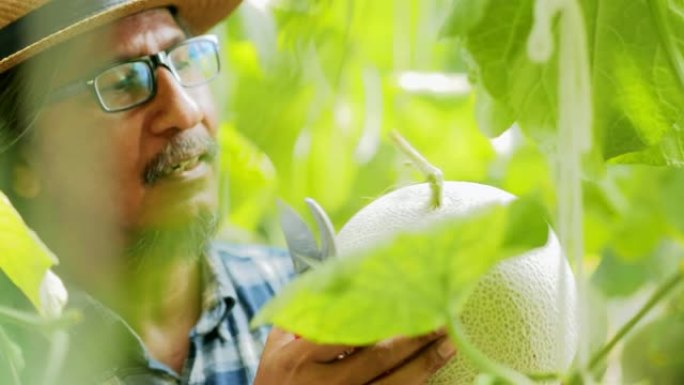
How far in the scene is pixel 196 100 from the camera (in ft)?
4.12

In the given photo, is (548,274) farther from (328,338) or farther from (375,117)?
(375,117)

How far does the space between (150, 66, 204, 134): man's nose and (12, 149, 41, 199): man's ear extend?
0.16 m

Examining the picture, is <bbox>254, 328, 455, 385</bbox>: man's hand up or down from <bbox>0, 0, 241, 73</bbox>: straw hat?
down

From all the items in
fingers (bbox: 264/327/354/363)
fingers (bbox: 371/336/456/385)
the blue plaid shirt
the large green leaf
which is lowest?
the blue plaid shirt

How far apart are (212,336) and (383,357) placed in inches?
26.2

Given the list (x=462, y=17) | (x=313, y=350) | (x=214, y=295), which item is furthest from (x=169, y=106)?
(x=462, y=17)

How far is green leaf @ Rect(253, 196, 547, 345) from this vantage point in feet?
1.44

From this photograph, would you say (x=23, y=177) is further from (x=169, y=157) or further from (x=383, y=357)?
(x=383, y=357)

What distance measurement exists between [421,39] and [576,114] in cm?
93

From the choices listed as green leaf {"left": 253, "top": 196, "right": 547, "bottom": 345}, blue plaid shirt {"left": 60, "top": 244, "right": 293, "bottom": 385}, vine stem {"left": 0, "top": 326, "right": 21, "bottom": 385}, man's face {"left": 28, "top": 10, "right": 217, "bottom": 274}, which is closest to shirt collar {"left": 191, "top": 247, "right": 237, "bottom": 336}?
blue plaid shirt {"left": 60, "top": 244, "right": 293, "bottom": 385}

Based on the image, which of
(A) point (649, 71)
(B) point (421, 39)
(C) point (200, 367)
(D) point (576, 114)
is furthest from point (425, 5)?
(D) point (576, 114)

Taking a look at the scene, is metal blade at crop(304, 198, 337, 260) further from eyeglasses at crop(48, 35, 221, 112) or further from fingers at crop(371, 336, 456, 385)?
eyeglasses at crop(48, 35, 221, 112)

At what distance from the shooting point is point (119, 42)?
1.17 metres

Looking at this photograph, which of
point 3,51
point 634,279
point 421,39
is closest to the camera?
point 3,51
